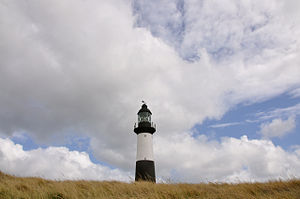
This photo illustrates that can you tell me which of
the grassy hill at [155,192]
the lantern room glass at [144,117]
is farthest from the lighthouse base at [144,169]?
the grassy hill at [155,192]

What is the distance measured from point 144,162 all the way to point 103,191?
1386 cm

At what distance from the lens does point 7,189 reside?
9.16 metres

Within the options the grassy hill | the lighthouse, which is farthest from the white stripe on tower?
the grassy hill

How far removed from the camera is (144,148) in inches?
927

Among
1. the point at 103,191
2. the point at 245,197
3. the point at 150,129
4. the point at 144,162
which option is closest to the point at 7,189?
the point at 103,191

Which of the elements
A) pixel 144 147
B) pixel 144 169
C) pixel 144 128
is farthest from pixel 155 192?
pixel 144 128

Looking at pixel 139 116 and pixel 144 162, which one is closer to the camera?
pixel 144 162

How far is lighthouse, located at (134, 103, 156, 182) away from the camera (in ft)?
74.0

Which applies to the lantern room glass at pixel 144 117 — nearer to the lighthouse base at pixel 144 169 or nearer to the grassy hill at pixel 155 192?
the lighthouse base at pixel 144 169

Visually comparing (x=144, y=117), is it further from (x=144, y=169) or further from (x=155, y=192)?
(x=155, y=192)

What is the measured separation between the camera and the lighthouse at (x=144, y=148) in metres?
22.5

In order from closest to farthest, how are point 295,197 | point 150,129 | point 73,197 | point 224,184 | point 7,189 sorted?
1. point 295,197
2. point 73,197
3. point 7,189
4. point 224,184
5. point 150,129

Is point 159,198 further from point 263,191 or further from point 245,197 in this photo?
point 263,191

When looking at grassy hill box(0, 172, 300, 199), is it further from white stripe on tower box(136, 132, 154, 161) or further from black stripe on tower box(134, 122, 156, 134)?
black stripe on tower box(134, 122, 156, 134)
